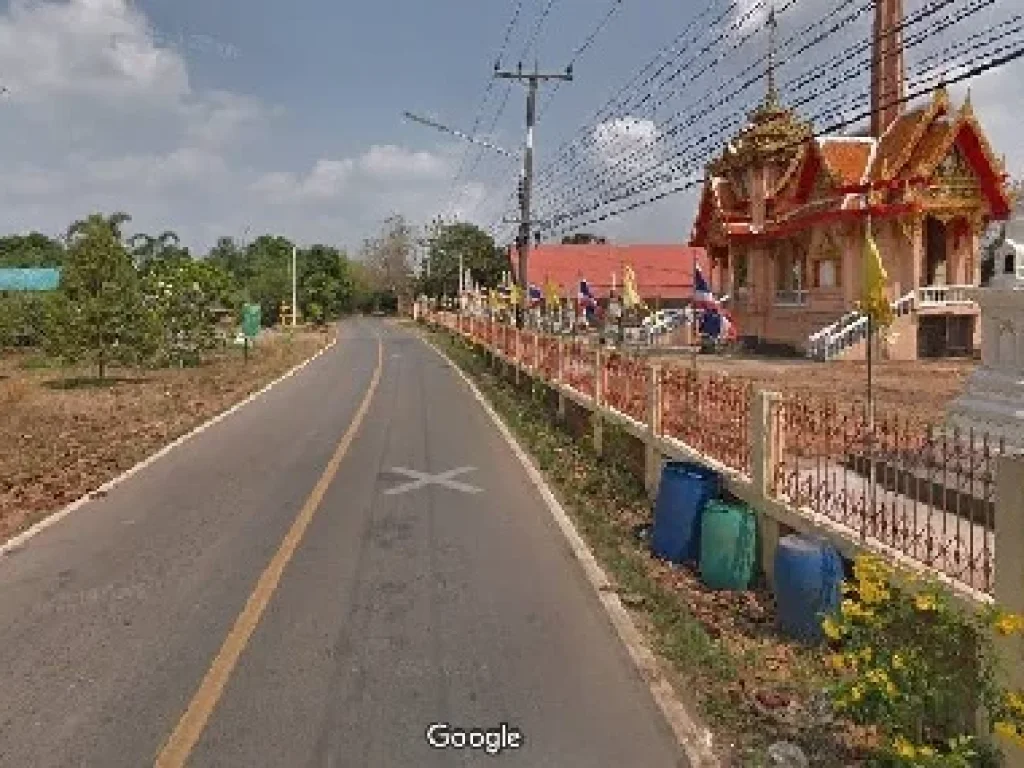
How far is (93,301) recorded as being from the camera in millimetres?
24641

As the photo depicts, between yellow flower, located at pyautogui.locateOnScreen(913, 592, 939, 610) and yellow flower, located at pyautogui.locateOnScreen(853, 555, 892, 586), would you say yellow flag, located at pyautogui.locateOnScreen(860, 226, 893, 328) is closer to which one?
yellow flower, located at pyautogui.locateOnScreen(853, 555, 892, 586)

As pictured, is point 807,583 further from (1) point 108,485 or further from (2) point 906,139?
(2) point 906,139

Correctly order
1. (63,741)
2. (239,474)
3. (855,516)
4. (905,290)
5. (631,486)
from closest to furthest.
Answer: (63,741), (855,516), (631,486), (239,474), (905,290)

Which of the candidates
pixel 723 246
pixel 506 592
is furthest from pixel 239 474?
pixel 723 246

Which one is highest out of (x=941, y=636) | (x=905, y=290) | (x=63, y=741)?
(x=905, y=290)

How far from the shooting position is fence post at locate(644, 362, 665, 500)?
975 centimetres

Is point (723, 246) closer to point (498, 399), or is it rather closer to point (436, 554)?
point (498, 399)

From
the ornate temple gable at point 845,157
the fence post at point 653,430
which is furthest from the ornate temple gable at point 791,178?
the fence post at point 653,430

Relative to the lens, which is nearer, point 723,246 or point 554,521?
point 554,521

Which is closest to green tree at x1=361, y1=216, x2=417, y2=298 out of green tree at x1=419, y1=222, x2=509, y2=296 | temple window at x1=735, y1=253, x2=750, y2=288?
green tree at x1=419, y1=222, x2=509, y2=296

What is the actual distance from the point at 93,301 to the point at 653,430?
1965 cm

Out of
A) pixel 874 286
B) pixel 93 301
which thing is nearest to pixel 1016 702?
pixel 874 286

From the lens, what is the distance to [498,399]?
21.6 m

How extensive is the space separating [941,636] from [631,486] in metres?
6.52
